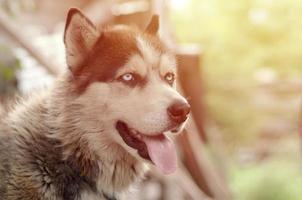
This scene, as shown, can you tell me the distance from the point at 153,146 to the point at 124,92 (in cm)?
25

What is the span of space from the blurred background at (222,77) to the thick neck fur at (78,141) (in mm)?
1418

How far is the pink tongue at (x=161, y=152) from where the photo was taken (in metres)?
2.90

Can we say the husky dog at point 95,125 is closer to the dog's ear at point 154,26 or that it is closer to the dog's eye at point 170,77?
the dog's eye at point 170,77

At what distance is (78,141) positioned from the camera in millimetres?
2965

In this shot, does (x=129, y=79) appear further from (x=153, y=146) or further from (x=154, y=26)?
(x=154, y=26)

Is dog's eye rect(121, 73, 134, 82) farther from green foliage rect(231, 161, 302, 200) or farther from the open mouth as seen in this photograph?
green foliage rect(231, 161, 302, 200)

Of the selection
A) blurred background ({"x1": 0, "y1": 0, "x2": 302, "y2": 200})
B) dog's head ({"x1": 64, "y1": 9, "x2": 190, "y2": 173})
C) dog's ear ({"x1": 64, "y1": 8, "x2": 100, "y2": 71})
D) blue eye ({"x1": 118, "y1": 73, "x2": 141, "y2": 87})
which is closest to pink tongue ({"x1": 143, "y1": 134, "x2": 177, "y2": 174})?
dog's head ({"x1": 64, "y1": 9, "x2": 190, "y2": 173})

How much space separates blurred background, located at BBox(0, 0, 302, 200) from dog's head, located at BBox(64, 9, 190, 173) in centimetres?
150

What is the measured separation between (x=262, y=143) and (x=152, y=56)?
14.2 m

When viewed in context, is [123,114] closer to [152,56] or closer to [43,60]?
[152,56]

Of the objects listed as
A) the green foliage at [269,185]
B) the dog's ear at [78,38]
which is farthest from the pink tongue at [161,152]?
the green foliage at [269,185]

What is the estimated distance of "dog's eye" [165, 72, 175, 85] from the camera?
3066mm

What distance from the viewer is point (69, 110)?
2975 millimetres

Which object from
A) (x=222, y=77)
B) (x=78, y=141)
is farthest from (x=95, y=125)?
(x=222, y=77)
